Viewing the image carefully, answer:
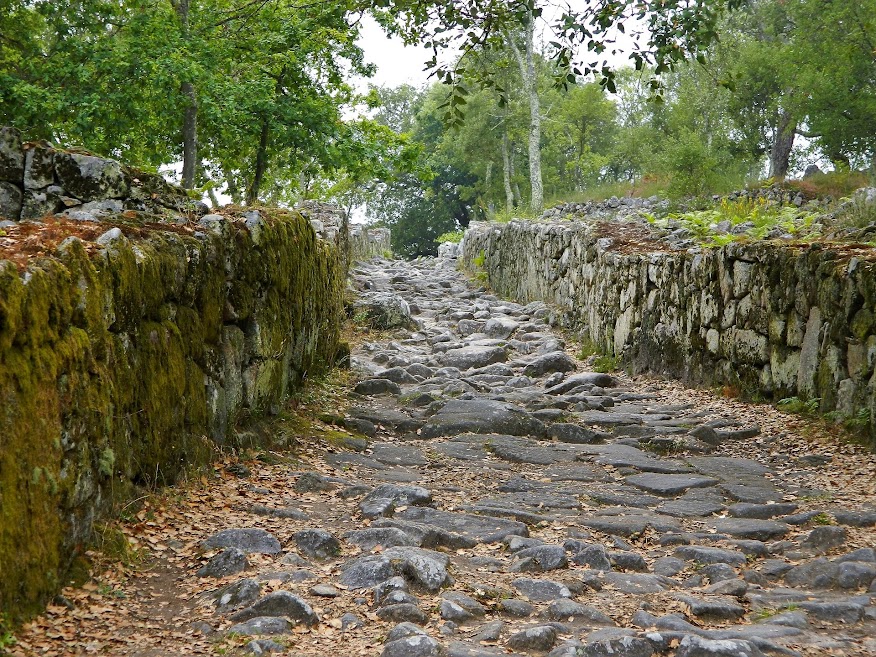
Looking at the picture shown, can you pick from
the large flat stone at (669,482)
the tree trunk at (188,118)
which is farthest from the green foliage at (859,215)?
the tree trunk at (188,118)

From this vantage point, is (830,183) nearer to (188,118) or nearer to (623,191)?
(623,191)

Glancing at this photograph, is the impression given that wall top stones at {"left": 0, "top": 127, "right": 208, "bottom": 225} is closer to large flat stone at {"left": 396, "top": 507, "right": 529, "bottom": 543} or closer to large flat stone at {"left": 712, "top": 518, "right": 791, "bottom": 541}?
large flat stone at {"left": 396, "top": 507, "right": 529, "bottom": 543}

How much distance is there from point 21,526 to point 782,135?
101 ft

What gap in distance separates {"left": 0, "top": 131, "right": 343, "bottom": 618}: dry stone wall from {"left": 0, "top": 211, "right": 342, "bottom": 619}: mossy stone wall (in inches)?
0.4

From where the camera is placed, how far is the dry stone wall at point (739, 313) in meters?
7.56

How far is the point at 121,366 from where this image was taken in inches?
187

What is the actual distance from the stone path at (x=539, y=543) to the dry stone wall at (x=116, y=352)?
0.61 m

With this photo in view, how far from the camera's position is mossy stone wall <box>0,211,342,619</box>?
357 cm

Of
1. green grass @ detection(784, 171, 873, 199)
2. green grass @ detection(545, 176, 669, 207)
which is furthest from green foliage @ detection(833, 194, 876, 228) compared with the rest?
green grass @ detection(545, 176, 669, 207)

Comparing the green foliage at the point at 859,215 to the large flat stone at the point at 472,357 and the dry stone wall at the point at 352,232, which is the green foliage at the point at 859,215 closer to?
the large flat stone at the point at 472,357

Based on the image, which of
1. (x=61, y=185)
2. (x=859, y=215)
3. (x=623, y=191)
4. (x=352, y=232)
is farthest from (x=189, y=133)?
(x=623, y=191)

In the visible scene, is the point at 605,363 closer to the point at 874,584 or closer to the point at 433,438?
the point at 433,438

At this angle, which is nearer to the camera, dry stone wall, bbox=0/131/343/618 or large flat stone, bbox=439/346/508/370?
dry stone wall, bbox=0/131/343/618

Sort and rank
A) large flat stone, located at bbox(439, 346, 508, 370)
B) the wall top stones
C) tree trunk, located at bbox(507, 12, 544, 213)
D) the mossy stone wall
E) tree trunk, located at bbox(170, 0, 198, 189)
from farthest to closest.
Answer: tree trunk, located at bbox(507, 12, 544, 213), tree trunk, located at bbox(170, 0, 198, 189), large flat stone, located at bbox(439, 346, 508, 370), the wall top stones, the mossy stone wall
